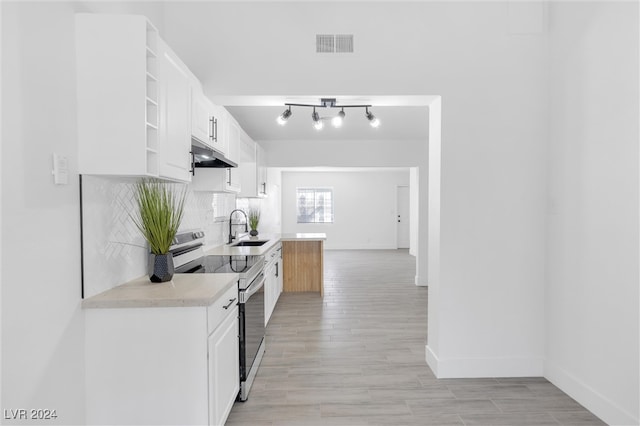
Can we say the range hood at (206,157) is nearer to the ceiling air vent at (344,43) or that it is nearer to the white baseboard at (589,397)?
the ceiling air vent at (344,43)

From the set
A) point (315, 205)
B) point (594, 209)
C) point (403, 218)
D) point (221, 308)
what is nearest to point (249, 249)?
point (221, 308)

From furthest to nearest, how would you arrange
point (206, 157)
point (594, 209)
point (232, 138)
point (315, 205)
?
point (315, 205)
point (232, 138)
point (206, 157)
point (594, 209)

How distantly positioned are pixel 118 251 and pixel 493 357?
9.11 ft

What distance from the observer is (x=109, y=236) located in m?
2.05

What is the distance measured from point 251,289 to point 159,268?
68 centimetres

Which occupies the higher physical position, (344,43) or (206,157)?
(344,43)

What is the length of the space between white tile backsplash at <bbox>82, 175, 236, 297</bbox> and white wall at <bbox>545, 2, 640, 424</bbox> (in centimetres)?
290

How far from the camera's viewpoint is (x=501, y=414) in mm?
2320

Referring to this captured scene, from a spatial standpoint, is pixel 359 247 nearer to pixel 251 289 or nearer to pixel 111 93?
pixel 251 289

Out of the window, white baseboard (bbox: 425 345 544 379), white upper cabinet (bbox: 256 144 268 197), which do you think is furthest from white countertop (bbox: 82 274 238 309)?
the window

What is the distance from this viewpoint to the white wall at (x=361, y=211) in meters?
11.0

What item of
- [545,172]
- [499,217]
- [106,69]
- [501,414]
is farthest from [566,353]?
[106,69]

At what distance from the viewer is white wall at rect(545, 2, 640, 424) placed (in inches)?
82.0

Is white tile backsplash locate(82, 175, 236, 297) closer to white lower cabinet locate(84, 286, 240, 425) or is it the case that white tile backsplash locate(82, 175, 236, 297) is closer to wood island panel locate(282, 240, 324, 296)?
white lower cabinet locate(84, 286, 240, 425)
